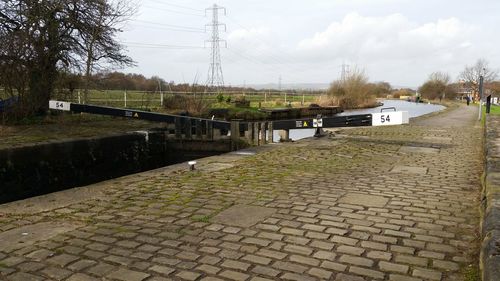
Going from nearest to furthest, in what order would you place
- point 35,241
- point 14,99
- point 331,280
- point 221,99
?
point 331,280, point 35,241, point 14,99, point 221,99

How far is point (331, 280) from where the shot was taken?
3.04 meters

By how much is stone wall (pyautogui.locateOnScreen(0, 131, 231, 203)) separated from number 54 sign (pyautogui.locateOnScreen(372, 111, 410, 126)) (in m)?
4.50

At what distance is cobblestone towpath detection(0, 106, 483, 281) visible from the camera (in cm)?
324

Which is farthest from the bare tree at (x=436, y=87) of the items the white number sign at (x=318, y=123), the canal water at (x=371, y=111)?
the white number sign at (x=318, y=123)

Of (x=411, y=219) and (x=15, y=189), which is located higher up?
(x=411, y=219)

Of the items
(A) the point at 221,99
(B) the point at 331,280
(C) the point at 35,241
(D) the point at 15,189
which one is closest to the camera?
(B) the point at 331,280

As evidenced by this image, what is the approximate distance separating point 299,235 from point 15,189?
6.88 m

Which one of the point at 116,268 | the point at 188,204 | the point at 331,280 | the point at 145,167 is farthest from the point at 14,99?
the point at 331,280

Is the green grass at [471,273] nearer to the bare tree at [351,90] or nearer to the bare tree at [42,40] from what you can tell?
the bare tree at [42,40]

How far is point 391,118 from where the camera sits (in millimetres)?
11117

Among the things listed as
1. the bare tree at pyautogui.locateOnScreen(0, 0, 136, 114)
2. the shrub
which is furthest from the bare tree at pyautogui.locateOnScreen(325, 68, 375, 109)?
the bare tree at pyautogui.locateOnScreen(0, 0, 136, 114)

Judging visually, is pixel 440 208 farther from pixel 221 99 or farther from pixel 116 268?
pixel 221 99

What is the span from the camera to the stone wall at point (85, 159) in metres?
8.62

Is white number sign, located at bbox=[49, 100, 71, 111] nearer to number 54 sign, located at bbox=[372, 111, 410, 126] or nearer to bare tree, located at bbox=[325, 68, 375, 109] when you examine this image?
number 54 sign, located at bbox=[372, 111, 410, 126]
